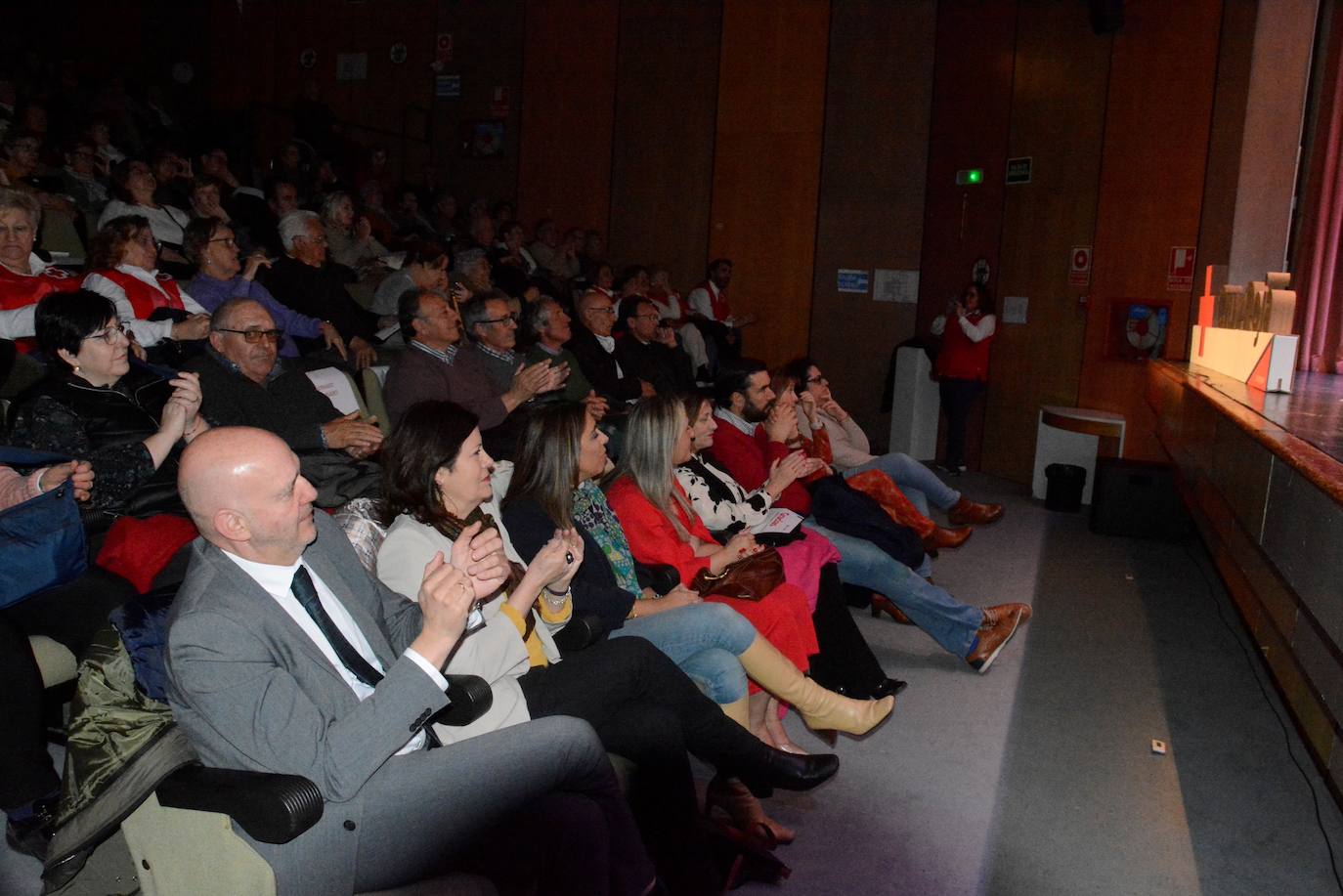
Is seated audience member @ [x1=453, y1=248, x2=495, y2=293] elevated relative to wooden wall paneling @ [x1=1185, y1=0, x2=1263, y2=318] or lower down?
lower down

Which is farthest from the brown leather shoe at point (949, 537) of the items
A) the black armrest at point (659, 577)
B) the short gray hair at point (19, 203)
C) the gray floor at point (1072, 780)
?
the short gray hair at point (19, 203)

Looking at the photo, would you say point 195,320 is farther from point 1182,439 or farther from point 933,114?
point 933,114

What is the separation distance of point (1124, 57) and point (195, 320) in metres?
6.02

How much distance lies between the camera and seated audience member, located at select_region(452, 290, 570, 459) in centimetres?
390

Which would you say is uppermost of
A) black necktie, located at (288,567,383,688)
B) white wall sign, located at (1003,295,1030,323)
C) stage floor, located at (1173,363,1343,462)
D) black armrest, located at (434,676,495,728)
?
white wall sign, located at (1003,295,1030,323)

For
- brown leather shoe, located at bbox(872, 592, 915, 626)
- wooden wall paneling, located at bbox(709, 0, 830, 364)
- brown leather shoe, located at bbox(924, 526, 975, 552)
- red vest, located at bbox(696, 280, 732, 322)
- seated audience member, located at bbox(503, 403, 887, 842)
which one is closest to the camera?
seated audience member, located at bbox(503, 403, 887, 842)

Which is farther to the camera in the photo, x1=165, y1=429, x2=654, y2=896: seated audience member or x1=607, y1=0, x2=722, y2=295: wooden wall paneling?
x1=607, y1=0, x2=722, y2=295: wooden wall paneling

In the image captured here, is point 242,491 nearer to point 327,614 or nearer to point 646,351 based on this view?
point 327,614

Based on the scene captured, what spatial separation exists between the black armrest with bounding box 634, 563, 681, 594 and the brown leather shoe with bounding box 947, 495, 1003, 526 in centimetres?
277

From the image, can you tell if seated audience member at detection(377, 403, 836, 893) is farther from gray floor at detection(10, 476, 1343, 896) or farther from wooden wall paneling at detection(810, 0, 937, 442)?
wooden wall paneling at detection(810, 0, 937, 442)

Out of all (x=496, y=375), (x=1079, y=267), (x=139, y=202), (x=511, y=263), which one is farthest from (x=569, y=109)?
(x=496, y=375)

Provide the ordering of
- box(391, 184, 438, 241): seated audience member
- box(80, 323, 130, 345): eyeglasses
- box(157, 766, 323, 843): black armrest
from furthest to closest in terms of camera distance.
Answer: box(391, 184, 438, 241): seated audience member → box(80, 323, 130, 345): eyeglasses → box(157, 766, 323, 843): black armrest

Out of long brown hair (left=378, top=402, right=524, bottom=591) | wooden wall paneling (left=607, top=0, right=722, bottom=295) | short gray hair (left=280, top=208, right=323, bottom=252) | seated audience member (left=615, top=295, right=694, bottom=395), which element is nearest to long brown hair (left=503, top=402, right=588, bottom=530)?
long brown hair (left=378, top=402, right=524, bottom=591)

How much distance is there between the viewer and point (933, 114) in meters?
7.89
